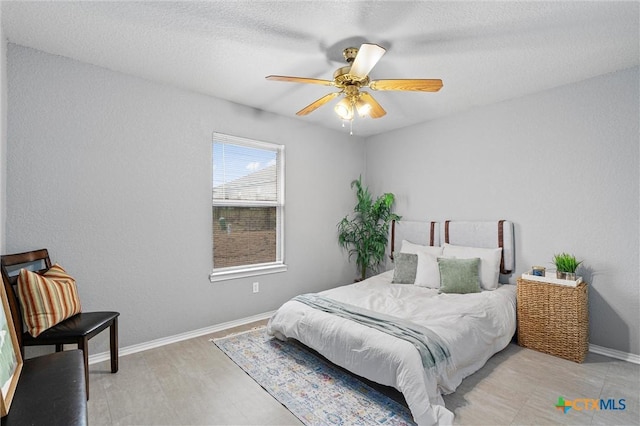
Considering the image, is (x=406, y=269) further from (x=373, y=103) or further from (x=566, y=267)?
(x=373, y=103)

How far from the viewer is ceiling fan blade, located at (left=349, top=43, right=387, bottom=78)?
70.7 inches

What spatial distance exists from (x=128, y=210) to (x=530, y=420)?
3419 millimetres

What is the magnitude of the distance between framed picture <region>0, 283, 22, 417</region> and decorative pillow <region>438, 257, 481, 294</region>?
3.16 m

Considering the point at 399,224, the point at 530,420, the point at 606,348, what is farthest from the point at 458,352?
the point at 399,224

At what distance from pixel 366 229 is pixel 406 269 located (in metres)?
1.21

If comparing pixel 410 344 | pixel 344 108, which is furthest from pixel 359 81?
pixel 410 344

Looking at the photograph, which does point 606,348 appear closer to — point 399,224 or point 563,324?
point 563,324

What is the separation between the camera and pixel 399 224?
14.4 ft

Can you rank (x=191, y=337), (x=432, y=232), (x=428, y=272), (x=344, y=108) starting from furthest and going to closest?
(x=432, y=232), (x=428, y=272), (x=191, y=337), (x=344, y=108)

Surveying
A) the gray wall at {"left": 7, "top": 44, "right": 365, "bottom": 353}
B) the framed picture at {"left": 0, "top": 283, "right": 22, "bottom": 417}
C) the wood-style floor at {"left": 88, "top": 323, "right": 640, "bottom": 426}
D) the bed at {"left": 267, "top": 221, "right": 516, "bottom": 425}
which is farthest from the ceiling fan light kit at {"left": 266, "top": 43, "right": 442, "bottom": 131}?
the wood-style floor at {"left": 88, "top": 323, "right": 640, "bottom": 426}

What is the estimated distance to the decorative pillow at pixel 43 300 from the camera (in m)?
1.97

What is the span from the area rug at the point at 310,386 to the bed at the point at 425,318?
0.16 metres

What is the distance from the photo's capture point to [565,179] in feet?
9.71

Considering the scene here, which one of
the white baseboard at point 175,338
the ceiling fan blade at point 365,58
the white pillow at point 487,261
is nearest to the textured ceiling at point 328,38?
the ceiling fan blade at point 365,58
